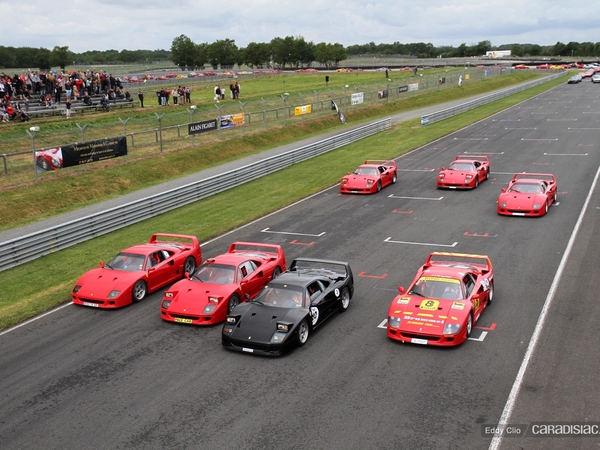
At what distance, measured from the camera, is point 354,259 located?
66.5 ft

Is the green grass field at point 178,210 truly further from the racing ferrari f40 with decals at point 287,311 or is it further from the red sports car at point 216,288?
the racing ferrari f40 with decals at point 287,311

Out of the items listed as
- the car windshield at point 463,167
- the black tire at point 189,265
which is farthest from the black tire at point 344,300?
A: the car windshield at point 463,167

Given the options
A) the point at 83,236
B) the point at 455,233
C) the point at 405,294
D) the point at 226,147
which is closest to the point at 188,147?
the point at 226,147

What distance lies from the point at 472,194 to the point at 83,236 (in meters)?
17.0

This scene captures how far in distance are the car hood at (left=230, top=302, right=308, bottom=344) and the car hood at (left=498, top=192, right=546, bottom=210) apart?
1358cm

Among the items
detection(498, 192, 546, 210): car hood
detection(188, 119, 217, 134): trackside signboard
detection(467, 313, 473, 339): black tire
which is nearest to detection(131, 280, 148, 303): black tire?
detection(467, 313, 473, 339): black tire

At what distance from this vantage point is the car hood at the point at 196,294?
50.8 ft

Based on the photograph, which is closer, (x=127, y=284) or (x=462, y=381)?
(x=462, y=381)

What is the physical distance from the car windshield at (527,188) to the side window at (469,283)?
11550 millimetres

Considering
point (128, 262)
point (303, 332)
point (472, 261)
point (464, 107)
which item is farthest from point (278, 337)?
point (464, 107)

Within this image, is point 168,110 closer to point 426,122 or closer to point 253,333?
point 426,122

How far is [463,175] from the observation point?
30609mm

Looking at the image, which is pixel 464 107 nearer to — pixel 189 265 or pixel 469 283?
pixel 189 265

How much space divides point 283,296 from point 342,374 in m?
2.86
